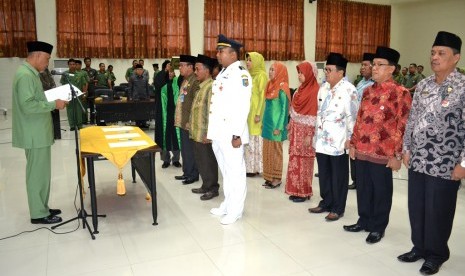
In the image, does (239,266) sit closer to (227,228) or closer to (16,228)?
(227,228)

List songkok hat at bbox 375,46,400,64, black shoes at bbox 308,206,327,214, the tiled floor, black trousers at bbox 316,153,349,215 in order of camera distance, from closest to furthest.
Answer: the tiled floor, songkok hat at bbox 375,46,400,64, black trousers at bbox 316,153,349,215, black shoes at bbox 308,206,327,214

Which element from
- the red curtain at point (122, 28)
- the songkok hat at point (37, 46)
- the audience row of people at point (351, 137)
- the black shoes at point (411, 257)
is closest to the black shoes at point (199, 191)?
the audience row of people at point (351, 137)

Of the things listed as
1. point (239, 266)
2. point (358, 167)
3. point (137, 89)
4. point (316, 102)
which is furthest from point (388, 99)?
point (137, 89)

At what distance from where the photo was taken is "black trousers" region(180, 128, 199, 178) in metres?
4.53

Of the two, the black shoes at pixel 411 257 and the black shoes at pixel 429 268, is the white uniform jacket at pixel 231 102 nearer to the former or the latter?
the black shoes at pixel 411 257

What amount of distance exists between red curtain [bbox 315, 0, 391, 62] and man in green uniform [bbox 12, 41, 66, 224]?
441 inches

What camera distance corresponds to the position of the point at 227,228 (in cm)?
324

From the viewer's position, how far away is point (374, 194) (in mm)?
2943

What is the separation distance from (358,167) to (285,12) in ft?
34.1

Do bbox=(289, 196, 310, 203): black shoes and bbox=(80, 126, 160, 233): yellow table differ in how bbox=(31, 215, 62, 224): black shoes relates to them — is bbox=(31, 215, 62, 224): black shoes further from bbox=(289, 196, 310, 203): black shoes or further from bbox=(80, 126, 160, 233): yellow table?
bbox=(289, 196, 310, 203): black shoes


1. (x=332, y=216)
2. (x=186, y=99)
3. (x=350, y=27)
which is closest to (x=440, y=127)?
(x=332, y=216)

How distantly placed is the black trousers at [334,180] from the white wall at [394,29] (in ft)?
27.5

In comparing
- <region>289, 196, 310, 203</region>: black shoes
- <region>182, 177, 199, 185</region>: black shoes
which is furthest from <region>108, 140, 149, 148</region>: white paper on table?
<region>289, 196, 310, 203</region>: black shoes

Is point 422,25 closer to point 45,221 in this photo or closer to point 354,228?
point 354,228
